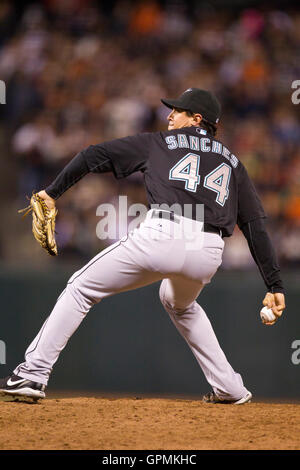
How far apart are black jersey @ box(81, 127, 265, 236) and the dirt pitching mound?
1004 mm

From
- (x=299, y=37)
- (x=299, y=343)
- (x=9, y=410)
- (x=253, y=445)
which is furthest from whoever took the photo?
(x=299, y=37)

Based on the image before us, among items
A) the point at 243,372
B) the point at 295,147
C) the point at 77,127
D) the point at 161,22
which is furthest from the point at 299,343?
the point at 161,22

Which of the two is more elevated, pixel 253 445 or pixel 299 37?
pixel 299 37

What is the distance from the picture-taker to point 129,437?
344 cm

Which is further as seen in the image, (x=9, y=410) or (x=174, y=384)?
(x=174, y=384)

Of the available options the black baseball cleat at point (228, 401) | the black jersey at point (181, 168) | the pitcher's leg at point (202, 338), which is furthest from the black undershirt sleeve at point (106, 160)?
the black baseball cleat at point (228, 401)

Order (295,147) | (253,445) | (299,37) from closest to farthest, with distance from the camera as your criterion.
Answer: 1. (253,445)
2. (295,147)
3. (299,37)

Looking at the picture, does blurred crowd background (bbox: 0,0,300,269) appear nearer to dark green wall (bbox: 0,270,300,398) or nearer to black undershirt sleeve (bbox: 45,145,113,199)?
dark green wall (bbox: 0,270,300,398)

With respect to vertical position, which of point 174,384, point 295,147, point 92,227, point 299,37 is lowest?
point 174,384

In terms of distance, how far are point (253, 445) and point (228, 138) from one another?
4.80m

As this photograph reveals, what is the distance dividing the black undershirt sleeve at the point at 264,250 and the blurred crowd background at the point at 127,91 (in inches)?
105

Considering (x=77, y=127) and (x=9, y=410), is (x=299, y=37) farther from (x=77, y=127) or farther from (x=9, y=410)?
(x=9, y=410)

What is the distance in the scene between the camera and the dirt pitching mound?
3338 millimetres

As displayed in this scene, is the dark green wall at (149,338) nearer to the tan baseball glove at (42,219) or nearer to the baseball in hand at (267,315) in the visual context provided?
the baseball in hand at (267,315)
